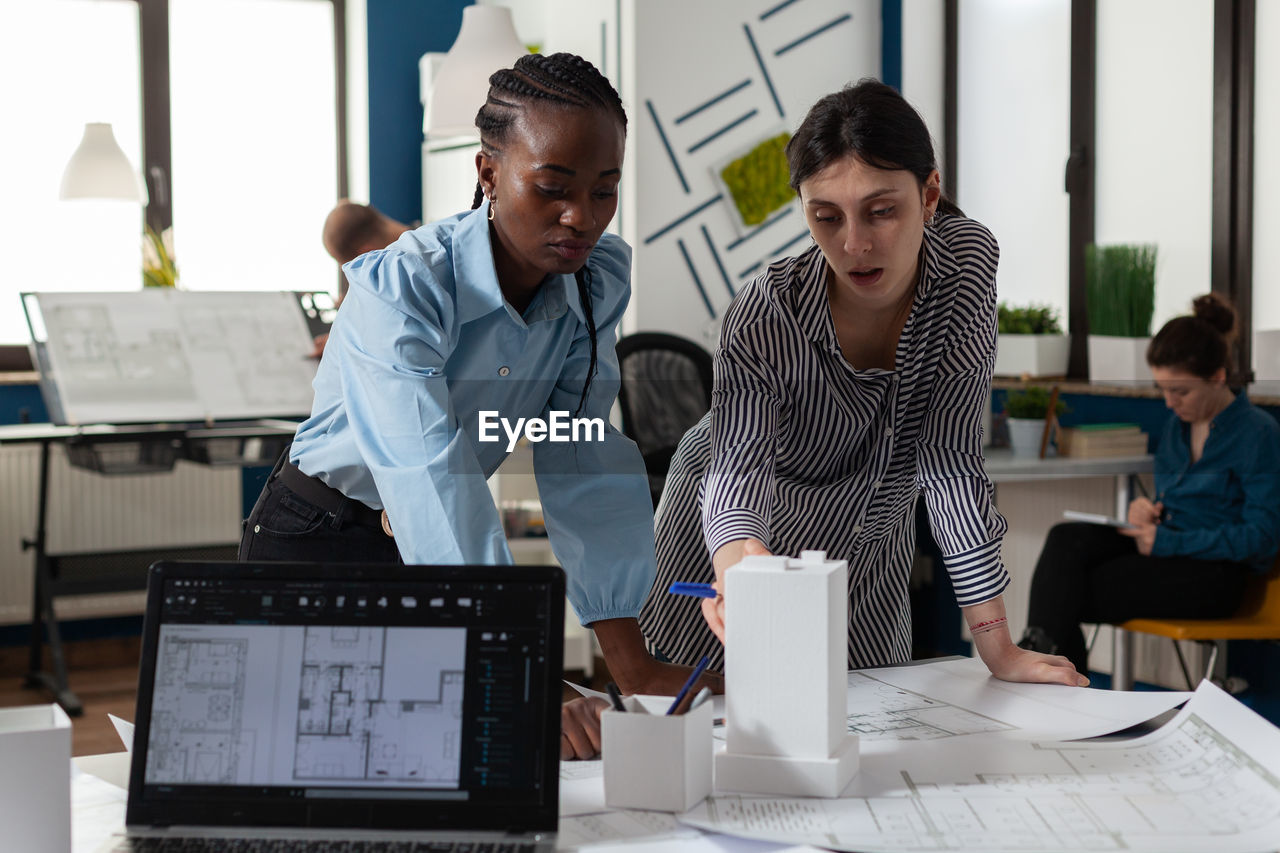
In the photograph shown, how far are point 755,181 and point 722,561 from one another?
306 cm

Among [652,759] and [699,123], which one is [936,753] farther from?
[699,123]

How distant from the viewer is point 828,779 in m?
0.97

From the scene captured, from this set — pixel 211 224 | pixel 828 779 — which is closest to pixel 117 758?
pixel 828 779

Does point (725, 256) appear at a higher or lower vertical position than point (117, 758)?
higher

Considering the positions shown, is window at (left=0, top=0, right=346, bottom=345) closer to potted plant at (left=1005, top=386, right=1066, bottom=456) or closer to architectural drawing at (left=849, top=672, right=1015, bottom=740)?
potted plant at (left=1005, top=386, right=1066, bottom=456)

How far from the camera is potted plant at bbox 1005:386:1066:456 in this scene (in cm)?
298

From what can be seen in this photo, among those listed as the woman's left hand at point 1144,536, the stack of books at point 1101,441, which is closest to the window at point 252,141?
the stack of books at point 1101,441

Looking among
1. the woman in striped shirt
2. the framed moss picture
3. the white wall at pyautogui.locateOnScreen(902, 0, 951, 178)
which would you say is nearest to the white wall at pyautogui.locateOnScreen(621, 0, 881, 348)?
the framed moss picture

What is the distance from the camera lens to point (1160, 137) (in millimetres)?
3457

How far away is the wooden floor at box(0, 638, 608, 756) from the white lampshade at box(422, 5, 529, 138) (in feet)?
5.32

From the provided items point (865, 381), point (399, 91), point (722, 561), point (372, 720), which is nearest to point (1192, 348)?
point (865, 381)

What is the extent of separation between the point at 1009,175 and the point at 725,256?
36.1 inches

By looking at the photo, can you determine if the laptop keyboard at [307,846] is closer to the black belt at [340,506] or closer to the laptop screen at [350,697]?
the laptop screen at [350,697]

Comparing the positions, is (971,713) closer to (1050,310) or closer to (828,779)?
(828,779)
